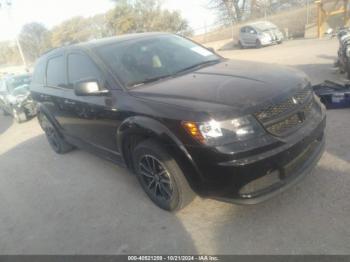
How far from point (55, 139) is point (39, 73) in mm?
1235

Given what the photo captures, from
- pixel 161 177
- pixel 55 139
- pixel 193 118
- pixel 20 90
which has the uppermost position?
pixel 193 118

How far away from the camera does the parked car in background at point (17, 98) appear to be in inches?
411

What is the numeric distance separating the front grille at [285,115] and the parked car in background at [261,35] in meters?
17.8

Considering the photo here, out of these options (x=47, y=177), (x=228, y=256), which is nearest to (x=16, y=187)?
(x=47, y=177)

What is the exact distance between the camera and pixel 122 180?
455 cm

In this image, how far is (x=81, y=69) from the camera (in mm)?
4223

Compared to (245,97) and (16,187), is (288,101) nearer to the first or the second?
(245,97)

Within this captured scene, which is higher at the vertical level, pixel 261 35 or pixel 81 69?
pixel 81 69

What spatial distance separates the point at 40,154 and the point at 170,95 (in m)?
4.40

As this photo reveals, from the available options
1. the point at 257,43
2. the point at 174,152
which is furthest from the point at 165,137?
the point at 257,43

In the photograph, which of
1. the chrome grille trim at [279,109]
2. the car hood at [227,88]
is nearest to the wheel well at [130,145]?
the car hood at [227,88]

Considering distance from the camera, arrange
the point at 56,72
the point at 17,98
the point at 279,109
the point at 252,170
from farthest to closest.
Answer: the point at 17,98
the point at 56,72
the point at 279,109
the point at 252,170

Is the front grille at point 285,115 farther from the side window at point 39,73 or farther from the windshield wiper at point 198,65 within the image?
the side window at point 39,73

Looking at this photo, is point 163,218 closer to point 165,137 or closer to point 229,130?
point 165,137
